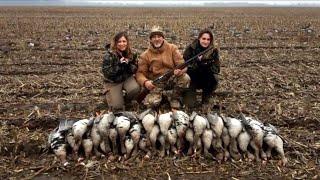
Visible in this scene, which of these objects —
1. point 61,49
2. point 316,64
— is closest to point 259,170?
point 316,64

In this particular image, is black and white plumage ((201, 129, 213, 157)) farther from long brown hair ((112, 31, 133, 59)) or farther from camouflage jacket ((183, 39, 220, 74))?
long brown hair ((112, 31, 133, 59))

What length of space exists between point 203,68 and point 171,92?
0.64 metres

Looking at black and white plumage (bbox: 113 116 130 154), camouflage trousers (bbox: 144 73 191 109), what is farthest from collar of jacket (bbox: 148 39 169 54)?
black and white plumage (bbox: 113 116 130 154)

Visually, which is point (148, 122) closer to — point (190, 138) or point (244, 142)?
point (190, 138)

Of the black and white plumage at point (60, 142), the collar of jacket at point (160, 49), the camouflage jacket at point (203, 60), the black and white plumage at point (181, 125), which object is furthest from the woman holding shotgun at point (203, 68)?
the black and white plumage at point (60, 142)

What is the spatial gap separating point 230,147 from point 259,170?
465 millimetres

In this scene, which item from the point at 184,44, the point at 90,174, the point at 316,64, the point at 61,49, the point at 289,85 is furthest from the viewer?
the point at 184,44

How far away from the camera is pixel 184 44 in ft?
47.2

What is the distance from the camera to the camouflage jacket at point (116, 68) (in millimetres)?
6664

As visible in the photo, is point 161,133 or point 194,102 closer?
point 161,133

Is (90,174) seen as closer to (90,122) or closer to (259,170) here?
(90,122)

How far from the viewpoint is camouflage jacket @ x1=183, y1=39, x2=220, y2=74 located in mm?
6742

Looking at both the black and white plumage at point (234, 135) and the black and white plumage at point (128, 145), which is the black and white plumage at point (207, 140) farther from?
the black and white plumage at point (128, 145)

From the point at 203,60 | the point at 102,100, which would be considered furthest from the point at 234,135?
the point at 102,100
